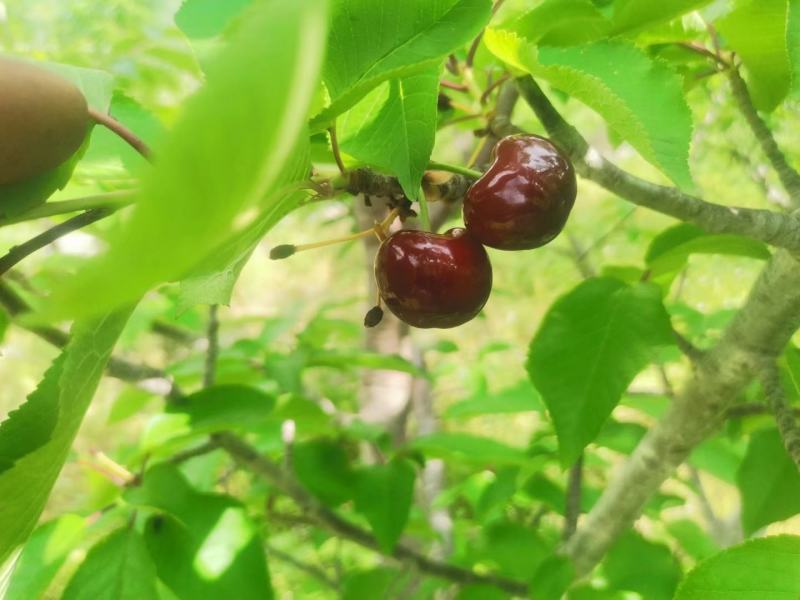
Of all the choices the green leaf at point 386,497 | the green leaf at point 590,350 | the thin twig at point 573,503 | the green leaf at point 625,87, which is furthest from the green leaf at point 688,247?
the green leaf at point 386,497

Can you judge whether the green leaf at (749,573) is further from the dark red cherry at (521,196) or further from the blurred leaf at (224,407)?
the blurred leaf at (224,407)

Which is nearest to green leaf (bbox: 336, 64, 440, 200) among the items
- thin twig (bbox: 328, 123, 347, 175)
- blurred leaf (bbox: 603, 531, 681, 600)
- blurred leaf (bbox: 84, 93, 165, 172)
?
thin twig (bbox: 328, 123, 347, 175)

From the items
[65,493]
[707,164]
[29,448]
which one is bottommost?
[65,493]

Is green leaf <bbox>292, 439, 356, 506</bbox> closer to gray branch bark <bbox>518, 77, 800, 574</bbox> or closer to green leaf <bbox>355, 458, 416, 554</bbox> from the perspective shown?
green leaf <bbox>355, 458, 416, 554</bbox>

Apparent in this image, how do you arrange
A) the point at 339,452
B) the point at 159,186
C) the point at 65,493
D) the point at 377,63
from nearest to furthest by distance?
the point at 159,186 < the point at 377,63 < the point at 339,452 < the point at 65,493

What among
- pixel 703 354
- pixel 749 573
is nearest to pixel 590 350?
pixel 703 354

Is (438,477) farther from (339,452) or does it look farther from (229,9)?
(229,9)

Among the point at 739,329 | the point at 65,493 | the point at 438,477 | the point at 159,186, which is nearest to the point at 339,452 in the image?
the point at 739,329
